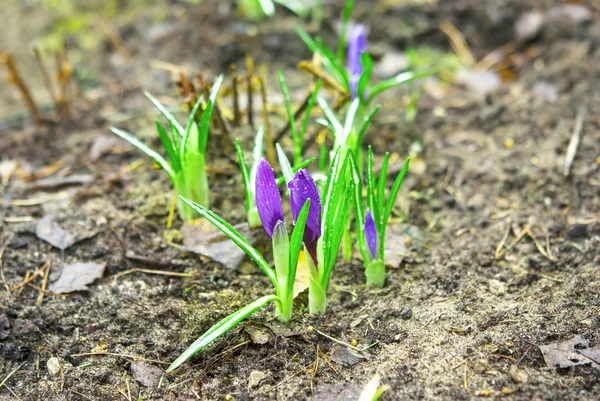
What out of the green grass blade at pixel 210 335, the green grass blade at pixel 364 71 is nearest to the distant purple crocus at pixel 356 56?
the green grass blade at pixel 364 71

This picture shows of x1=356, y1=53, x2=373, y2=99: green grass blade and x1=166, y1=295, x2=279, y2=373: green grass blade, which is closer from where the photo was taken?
x1=166, y1=295, x2=279, y2=373: green grass blade

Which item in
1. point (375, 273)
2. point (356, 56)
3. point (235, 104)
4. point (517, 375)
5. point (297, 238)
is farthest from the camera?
point (235, 104)

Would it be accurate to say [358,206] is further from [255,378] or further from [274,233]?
[255,378]

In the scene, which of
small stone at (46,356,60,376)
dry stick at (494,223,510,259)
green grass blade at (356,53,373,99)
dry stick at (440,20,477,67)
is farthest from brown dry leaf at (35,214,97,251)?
dry stick at (440,20,477,67)

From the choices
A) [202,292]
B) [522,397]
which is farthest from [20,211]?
[522,397]

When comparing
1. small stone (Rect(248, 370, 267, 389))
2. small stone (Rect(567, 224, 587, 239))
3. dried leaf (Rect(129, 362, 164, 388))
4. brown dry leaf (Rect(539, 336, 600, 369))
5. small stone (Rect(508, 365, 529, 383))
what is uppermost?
small stone (Rect(567, 224, 587, 239))

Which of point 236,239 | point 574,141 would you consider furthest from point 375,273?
point 574,141

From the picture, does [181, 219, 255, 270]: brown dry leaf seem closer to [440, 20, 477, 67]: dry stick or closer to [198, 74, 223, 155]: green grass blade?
[198, 74, 223, 155]: green grass blade
